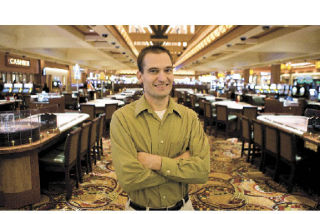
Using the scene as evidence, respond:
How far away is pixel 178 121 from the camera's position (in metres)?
1.39

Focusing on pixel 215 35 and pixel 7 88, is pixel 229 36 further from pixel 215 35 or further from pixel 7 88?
pixel 7 88

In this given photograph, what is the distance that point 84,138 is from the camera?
3.36 metres

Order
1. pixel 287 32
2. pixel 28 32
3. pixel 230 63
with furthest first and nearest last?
pixel 230 63, pixel 28 32, pixel 287 32

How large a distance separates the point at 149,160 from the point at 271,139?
279cm

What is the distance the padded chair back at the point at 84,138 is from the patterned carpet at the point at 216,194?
0.47 meters

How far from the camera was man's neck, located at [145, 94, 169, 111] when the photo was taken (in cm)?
137

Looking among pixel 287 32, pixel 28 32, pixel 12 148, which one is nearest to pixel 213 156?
pixel 12 148

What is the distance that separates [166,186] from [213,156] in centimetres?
344

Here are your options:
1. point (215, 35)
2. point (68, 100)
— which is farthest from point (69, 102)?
point (215, 35)

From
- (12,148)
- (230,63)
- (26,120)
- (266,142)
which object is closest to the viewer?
(12,148)

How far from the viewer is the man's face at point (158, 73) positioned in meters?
1.27

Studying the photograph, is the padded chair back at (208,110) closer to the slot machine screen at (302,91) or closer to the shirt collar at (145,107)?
the shirt collar at (145,107)

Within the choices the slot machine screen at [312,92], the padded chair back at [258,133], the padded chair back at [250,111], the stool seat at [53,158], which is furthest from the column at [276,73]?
the stool seat at [53,158]

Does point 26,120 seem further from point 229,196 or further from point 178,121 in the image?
point 229,196
